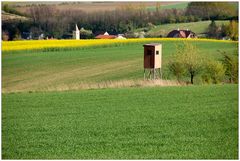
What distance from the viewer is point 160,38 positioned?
941cm

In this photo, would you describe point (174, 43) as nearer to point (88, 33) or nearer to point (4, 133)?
point (88, 33)

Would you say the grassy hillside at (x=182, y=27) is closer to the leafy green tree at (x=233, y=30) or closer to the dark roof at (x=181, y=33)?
the dark roof at (x=181, y=33)

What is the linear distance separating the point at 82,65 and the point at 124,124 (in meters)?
1.28

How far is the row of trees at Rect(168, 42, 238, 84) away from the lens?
9.38 m

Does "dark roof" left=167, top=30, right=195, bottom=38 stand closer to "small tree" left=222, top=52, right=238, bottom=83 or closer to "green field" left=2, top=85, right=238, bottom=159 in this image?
"small tree" left=222, top=52, right=238, bottom=83

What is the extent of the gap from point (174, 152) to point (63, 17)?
296 centimetres

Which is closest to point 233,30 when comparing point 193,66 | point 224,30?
point 224,30

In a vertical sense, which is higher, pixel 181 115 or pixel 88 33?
pixel 88 33

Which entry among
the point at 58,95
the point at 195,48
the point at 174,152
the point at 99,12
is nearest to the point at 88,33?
the point at 99,12

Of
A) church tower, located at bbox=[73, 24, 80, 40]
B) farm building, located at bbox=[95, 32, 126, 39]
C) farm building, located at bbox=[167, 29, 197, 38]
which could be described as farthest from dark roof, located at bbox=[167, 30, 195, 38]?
church tower, located at bbox=[73, 24, 80, 40]

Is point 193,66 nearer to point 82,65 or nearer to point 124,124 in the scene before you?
point 124,124

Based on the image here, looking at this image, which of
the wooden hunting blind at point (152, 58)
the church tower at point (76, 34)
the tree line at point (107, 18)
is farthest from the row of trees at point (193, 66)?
the church tower at point (76, 34)

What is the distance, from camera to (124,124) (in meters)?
8.85

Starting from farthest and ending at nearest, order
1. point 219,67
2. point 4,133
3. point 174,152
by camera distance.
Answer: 1. point 219,67
2. point 4,133
3. point 174,152
